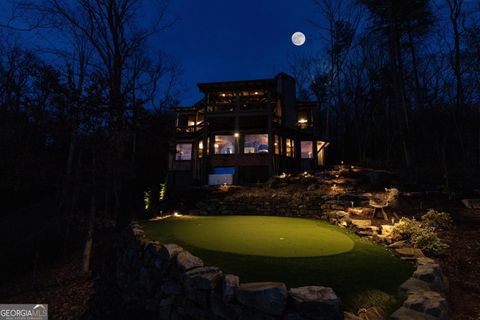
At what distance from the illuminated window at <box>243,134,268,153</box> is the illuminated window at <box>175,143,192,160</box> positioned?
17.9 feet

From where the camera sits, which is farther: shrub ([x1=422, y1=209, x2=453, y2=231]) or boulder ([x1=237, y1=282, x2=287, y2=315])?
shrub ([x1=422, y1=209, x2=453, y2=231])

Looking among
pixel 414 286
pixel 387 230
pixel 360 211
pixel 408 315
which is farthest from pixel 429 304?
pixel 360 211

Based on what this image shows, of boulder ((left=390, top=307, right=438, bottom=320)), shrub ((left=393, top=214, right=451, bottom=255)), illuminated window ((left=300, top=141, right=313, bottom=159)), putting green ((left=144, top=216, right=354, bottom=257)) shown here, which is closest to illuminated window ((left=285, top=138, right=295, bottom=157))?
illuminated window ((left=300, top=141, right=313, bottom=159))

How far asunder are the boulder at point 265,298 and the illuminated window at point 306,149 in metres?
19.2

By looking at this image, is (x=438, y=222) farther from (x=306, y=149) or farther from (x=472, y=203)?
(x=306, y=149)

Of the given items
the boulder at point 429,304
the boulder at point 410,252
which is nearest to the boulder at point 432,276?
the boulder at point 429,304

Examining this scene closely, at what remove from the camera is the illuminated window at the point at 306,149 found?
828 inches

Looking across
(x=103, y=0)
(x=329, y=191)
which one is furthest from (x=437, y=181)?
(x=103, y=0)

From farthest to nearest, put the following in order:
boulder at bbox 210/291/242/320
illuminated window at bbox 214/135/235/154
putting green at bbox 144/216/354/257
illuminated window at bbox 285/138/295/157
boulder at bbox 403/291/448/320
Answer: illuminated window at bbox 285/138/295/157, illuminated window at bbox 214/135/235/154, putting green at bbox 144/216/354/257, boulder at bbox 210/291/242/320, boulder at bbox 403/291/448/320

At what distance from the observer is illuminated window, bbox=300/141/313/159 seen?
21.0 m

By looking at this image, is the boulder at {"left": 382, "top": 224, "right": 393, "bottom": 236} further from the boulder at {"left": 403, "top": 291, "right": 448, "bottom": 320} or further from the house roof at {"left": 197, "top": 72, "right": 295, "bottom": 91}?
the house roof at {"left": 197, "top": 72, "right": 295, "bottom": 91}

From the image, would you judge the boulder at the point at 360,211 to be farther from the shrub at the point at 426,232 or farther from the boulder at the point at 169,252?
the boulder at the point at 169,252

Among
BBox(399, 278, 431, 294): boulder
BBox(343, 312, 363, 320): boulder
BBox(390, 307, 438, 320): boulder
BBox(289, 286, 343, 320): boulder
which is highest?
BBox(289, 286, 343, 320): boulder

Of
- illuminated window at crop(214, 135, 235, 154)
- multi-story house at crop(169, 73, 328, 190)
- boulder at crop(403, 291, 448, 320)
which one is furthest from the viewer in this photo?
illuminated window at crop(214, 135, 235, 154)
